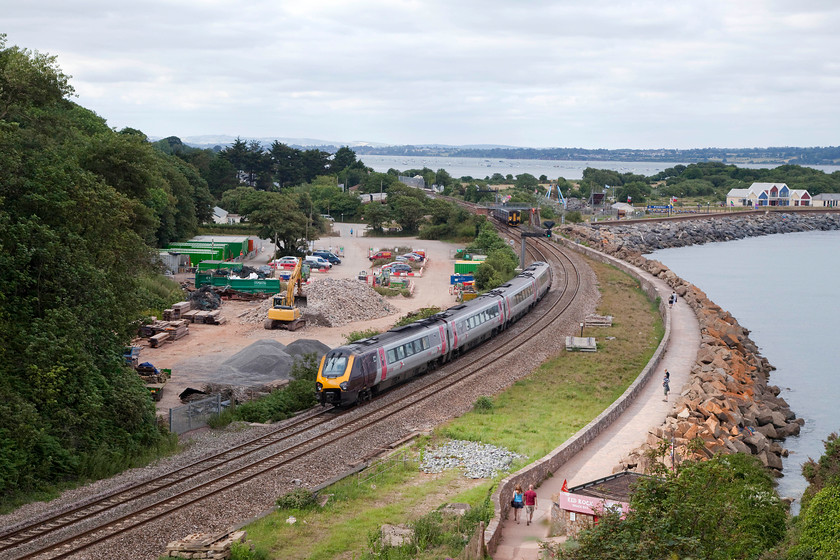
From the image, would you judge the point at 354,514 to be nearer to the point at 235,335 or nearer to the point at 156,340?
the point at 156,340

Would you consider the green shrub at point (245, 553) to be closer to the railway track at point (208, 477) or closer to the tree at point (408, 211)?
the railway track at point (208, 477)

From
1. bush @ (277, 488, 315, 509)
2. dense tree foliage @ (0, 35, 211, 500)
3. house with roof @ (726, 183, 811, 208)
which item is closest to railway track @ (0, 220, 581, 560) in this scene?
bush @ (277, 488, 315, 509)

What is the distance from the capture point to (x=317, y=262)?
2670 inches

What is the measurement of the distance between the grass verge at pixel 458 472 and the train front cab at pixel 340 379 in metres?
3.53

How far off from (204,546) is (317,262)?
170ft

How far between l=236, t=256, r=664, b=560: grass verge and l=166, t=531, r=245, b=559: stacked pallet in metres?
0.67

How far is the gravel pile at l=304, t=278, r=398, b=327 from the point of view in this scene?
4588 cm

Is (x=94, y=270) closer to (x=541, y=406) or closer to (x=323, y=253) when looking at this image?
(x=541, y=406)

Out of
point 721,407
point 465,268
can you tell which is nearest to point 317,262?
point 465,268

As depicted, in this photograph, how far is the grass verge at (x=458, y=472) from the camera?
17.4 meters

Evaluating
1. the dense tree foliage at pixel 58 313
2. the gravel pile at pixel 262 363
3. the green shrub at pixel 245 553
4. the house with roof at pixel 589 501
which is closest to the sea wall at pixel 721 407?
the house with roof at pixel 589 501

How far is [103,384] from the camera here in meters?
24.2

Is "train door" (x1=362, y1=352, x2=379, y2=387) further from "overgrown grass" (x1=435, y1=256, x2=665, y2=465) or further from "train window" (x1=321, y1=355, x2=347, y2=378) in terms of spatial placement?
"overgrown grass" (x1=435, y1=256, x2=665, y2=465)

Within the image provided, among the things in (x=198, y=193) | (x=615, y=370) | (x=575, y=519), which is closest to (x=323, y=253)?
(x=198, y=193)
